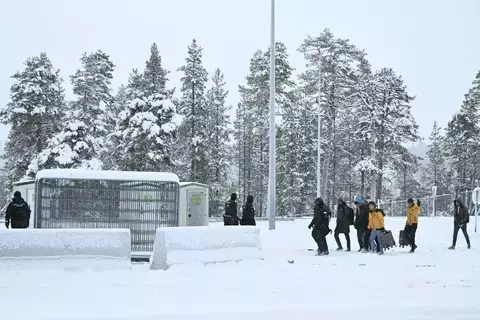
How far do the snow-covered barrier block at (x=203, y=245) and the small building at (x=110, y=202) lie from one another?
7.02 feet

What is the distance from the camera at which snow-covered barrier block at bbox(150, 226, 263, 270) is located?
1169cm

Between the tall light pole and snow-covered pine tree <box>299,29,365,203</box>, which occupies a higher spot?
snow-covered pine tree <box>299,29,365,203</box>

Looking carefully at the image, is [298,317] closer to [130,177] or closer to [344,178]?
[130,177]

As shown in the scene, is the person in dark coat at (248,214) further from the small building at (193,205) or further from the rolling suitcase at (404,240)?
the small building at (193,205)

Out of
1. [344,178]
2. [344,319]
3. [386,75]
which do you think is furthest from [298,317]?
[344,178]

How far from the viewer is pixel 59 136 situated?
127 feet

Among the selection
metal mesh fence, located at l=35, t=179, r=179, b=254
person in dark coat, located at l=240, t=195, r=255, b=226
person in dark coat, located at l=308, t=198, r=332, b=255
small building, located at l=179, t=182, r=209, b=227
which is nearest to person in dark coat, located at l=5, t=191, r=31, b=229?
metal mesh fence, located at l=35, t=179, r=179, b=254

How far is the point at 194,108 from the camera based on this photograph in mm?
46625

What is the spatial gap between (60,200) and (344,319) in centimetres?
856

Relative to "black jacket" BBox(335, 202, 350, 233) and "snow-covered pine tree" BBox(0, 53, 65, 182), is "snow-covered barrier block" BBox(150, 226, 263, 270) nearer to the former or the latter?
"black jacket" BBox(335, 202, 350, 233)

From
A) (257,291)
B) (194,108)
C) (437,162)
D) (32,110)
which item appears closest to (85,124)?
(32,110)

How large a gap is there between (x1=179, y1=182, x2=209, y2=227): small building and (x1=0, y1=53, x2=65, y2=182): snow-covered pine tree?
2381 centimetres

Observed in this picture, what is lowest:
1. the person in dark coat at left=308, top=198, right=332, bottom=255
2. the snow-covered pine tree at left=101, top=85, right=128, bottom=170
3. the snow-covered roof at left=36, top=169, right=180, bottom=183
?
the person in dark coat at left=308, top=198, right=332, bottom=255

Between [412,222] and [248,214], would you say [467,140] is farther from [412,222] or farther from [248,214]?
[248,214]
